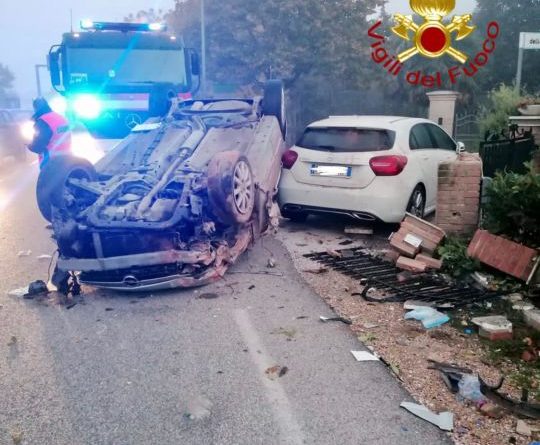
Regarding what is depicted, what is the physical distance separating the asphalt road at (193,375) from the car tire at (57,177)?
98 cm

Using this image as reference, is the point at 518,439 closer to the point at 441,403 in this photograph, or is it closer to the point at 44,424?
the point at 441,403

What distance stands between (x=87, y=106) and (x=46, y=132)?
304 centimetres

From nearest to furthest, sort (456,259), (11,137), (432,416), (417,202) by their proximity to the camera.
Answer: (432,416), (456,259), (417,202), (11,137)

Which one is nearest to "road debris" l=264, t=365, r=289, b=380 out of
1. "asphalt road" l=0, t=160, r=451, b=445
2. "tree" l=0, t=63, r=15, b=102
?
"asphalt road" l=0, t=160, r=451, b=445

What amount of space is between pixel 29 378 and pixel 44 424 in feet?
2.05

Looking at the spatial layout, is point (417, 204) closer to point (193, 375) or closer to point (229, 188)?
point (229, 188)

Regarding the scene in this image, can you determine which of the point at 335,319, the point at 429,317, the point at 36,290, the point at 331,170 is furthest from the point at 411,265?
the point at 36,290


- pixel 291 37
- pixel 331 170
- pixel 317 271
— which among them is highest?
pixel 291 37

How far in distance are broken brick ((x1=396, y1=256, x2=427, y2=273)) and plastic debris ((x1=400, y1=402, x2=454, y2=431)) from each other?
2.42m

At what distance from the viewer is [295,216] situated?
762cm

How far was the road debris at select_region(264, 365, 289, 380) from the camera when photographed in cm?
343

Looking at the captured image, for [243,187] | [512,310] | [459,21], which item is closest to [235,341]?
[243,187]

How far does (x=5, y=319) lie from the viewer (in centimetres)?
447

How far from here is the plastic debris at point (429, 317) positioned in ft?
13.7
